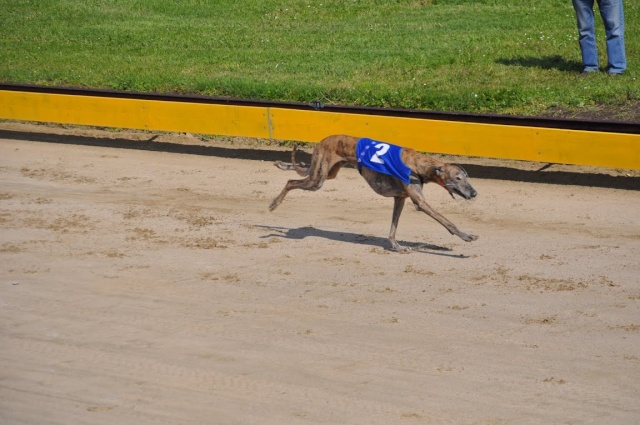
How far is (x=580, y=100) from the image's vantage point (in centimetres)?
1302

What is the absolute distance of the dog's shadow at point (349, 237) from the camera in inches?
372

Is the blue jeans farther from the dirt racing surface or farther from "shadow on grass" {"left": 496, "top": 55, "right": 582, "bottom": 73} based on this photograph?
the dirt racing surface

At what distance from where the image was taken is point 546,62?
1488 centimetres

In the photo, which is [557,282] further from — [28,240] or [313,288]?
[28,240]

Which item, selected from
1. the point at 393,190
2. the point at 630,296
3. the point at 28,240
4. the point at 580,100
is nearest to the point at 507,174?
the point at 580,100

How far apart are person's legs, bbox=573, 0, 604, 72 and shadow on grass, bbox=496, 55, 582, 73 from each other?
1.03 feet

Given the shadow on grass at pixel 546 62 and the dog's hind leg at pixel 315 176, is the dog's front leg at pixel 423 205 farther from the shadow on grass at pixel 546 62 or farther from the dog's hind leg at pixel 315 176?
the shadow on grass at pixel 546 62

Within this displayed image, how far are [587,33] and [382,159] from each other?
5.84 m

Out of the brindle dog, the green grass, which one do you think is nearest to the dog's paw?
the brindle dog

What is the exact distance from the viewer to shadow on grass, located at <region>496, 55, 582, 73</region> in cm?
1456

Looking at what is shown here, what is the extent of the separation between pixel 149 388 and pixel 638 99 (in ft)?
27.0

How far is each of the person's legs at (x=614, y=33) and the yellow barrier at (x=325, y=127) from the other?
9.71 feet

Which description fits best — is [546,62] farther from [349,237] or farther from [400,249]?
[400,249]

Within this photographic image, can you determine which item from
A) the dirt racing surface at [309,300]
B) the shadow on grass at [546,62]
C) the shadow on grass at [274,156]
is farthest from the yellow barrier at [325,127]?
the shadow on grass at [546,62]
